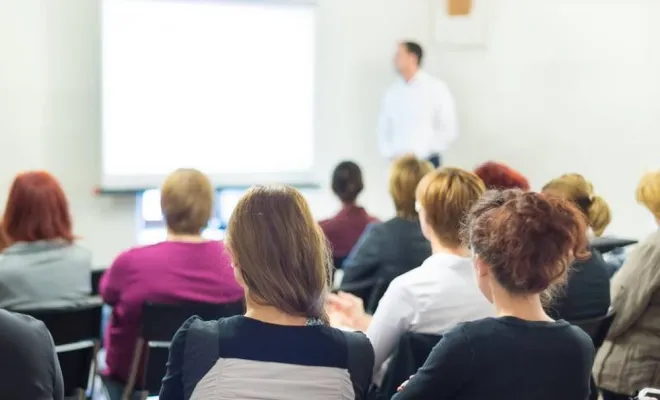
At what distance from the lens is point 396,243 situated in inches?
133

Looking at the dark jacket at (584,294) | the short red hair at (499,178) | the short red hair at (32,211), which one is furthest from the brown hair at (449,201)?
the short red hair at (32,211)

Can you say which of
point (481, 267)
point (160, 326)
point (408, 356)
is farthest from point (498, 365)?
point (160, 326)

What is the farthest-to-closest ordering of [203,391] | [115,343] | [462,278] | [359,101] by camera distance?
1. [359,101]
2. [115,343]
3. [462,278]
4. [203,391]

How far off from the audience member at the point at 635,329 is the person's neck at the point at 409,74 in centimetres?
352

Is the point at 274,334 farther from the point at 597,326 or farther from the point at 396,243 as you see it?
the point at 396,243

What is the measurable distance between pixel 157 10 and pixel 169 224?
2.80m

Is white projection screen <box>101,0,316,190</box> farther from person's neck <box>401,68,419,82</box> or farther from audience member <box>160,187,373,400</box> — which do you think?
audience member <box>160,187,373,400</box>

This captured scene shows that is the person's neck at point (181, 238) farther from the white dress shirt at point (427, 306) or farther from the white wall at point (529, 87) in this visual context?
the white wall at point (529, 87)

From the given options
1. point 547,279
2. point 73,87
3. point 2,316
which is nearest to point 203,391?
point 2,316

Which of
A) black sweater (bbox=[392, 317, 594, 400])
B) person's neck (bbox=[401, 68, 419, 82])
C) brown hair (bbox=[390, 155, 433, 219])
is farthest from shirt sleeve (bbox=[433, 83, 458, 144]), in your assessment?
black sweater (bbox=[392, 317, 594, 400])

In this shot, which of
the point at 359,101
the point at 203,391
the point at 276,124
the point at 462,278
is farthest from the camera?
the point at 359,101

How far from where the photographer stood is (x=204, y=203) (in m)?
3.28

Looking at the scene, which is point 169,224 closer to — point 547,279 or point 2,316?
point 2,316

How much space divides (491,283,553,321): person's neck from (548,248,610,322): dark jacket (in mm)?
979
